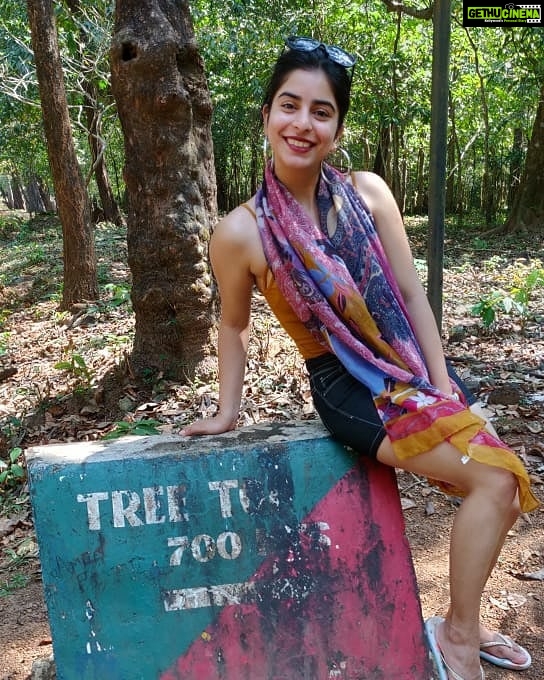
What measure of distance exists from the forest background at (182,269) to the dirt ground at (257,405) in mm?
16

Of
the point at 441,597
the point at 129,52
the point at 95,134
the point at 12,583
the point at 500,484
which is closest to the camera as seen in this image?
the point at 500,484

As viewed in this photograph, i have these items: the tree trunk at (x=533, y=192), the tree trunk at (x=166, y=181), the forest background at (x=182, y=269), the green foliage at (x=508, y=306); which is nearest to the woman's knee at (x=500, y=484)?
the forest background at (x=182, y=269)

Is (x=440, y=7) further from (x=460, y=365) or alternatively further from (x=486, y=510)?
(x=460, y=365)

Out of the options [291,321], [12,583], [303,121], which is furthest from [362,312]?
[12,583]

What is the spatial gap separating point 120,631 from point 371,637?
77cm

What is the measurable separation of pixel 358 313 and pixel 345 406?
0.30 m

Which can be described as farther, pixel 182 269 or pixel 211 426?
pixel 182 269

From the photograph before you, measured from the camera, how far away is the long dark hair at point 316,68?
187 cm

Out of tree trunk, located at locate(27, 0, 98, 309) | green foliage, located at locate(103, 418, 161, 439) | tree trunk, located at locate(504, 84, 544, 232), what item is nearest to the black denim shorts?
green foliage, located at locate(103, 418, 161, 439)

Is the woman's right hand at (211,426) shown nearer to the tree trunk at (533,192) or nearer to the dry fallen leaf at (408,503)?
the dry fallen leaf at (408,503)

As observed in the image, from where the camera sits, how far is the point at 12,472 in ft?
12.6

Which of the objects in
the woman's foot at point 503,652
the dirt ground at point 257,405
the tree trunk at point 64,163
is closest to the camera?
the woman's foot at point 503,652

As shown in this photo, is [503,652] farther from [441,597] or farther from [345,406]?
[345,406]

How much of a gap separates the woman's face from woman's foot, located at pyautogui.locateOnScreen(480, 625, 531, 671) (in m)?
1.67
